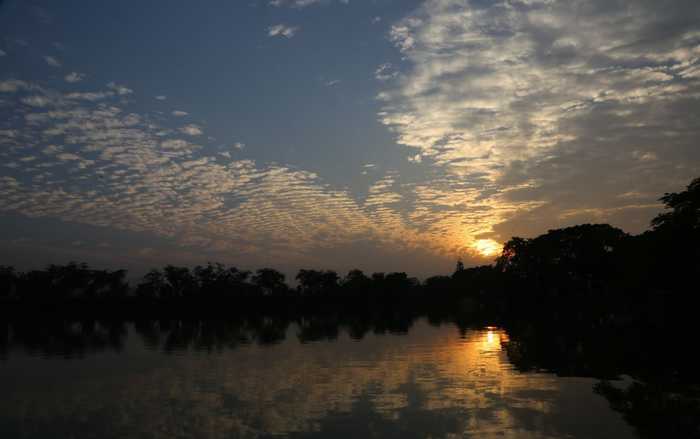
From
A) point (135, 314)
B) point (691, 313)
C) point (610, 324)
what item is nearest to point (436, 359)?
point (691, 313)

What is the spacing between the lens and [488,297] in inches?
5389

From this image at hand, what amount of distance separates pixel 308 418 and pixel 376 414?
247 cm

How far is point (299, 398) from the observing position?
2167 centimetres

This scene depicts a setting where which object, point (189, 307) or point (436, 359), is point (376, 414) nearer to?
point (436, 359)

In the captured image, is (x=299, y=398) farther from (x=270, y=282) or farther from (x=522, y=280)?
(x=270, y=282)

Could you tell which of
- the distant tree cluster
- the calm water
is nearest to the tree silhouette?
the distant tree cluster

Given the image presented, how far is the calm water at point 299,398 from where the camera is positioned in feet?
56.0

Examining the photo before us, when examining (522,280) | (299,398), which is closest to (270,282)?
(522,280)

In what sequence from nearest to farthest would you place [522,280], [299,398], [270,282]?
[299,398]
[522,280]
[270,282]

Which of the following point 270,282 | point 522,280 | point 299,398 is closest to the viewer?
point 299,398

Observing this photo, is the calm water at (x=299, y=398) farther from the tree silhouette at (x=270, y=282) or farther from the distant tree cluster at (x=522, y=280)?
the tree silhouette at (x=270, y=282)

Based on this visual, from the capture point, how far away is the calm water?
1708 cm

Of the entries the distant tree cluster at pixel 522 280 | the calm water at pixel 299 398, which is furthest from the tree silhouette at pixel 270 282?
the calm water at pixel 299 398

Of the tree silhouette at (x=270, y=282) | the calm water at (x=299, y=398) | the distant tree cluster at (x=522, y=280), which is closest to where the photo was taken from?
the calm water at (x=299, y=398)
